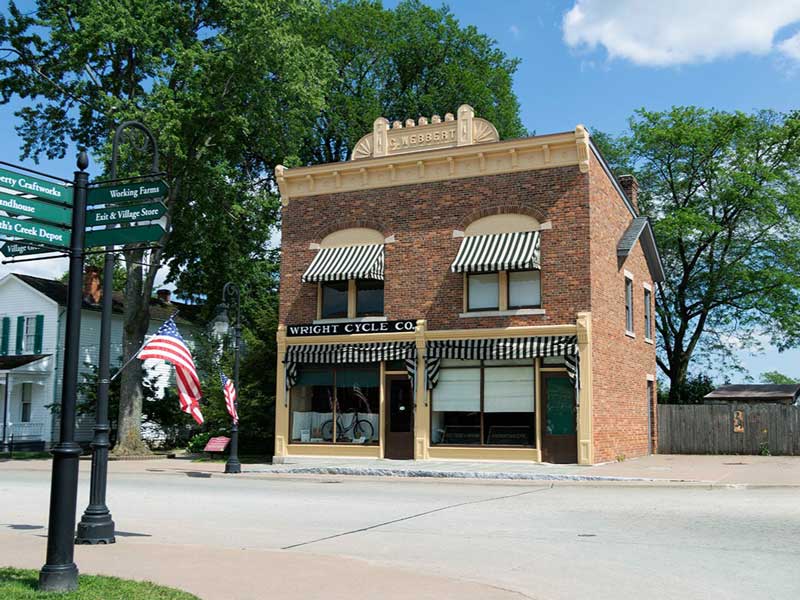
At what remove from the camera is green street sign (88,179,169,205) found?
8.80m

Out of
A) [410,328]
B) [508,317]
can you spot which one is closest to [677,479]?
[508,317]

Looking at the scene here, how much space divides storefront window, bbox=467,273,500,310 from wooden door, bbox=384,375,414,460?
119 inches

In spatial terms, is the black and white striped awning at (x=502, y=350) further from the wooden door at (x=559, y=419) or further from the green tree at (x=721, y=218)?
the green tree at (x=721, y=218)

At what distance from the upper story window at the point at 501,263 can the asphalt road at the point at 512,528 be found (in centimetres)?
595

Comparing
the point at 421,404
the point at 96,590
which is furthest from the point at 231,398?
the point at 96,590

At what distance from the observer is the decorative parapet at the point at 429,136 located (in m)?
25.4

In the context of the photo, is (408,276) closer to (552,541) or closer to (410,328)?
(410,328)

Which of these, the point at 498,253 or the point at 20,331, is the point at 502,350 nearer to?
the point at 498,253

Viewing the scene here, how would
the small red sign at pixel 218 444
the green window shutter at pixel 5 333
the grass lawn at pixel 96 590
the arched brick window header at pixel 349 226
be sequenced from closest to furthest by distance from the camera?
the grass lawn at pixel 96 590, the arched brick window header at pixel 349 226, the small red sign at pixel 218 444, the green window shutter at pixel 5 333

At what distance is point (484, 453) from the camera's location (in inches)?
948

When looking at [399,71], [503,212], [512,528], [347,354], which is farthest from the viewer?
[399,71]

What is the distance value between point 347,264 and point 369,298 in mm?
1339

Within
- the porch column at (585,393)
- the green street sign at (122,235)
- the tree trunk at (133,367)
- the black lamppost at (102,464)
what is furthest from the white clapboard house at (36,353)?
the green street sign at (122,235)

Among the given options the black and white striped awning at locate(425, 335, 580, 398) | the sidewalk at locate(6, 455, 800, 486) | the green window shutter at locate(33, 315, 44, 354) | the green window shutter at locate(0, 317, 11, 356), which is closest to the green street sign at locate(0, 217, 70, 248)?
the sidewalk at locate(6, 455, 800, 486)
